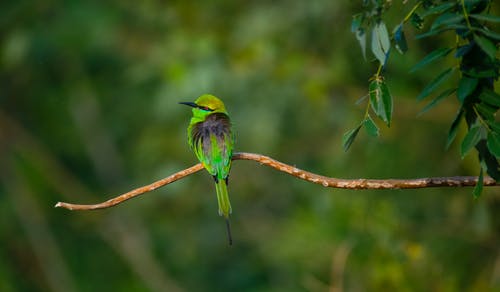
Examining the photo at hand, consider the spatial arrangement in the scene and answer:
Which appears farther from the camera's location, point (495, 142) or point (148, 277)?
point (148, 277)

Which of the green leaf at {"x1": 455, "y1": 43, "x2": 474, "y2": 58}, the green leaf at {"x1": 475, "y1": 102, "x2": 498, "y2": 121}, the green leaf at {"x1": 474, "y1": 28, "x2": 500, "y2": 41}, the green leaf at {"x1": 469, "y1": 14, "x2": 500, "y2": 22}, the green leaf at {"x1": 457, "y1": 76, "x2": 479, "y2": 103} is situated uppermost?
the green leaf at {"x1": 469, "y1": 14, "x2": 500, "y2": 22}

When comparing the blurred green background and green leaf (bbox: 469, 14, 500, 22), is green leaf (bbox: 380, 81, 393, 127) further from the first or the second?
the blurred green background

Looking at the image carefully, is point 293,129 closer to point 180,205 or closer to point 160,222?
point 180,205

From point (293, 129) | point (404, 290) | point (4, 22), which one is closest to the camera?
point (404, 290)

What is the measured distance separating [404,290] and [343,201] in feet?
4.35

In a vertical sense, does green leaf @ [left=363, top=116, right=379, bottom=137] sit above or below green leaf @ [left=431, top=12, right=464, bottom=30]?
below

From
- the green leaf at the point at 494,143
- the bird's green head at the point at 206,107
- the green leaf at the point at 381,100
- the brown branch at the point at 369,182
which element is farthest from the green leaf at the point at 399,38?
the bird's green head at the point at 206,107

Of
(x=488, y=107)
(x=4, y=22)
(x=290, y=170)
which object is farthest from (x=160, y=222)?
(x=488, y=107)

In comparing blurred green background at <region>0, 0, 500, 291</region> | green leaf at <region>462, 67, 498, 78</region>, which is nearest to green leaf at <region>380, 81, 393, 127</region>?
green leaf at <region>462, 67, 498, 78</region>

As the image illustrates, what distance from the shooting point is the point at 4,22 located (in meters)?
8.62

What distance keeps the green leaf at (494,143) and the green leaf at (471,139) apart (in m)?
0.03

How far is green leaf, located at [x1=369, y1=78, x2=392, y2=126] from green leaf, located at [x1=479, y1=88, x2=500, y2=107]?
0.23 meters

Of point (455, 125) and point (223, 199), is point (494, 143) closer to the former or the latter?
point (455, 125)

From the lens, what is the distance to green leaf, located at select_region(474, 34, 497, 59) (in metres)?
2.00
